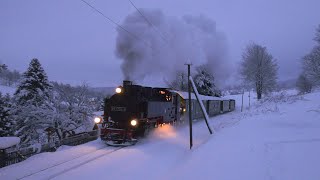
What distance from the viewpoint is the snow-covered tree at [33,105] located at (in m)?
26.4

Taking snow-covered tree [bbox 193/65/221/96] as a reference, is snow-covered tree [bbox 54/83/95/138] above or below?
below

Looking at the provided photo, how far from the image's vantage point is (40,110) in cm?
2658

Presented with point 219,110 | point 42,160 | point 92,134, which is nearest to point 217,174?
point 42,160

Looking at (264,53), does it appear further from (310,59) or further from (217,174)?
(217,174)

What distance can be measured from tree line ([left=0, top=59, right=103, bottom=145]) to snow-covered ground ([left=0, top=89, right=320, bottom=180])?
48.8 feet

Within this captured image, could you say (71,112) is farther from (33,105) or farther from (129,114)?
(129,114)

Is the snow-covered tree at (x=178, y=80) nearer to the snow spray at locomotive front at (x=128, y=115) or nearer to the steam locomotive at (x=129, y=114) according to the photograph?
the steam locomotive at (x=129, y=114)

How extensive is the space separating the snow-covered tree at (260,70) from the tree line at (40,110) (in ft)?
89.2

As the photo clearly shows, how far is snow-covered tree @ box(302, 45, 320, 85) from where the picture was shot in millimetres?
38125

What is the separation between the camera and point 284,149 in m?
8.25

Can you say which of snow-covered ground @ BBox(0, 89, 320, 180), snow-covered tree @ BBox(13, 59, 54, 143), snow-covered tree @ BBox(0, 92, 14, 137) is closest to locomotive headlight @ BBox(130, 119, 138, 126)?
snow-covered ground @ BBox(0, 89, 320, 180)

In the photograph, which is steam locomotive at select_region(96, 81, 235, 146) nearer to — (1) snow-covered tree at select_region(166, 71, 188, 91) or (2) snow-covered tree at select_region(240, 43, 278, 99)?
(1) snow-covered tree at select_region(166, 71, 188, 91)

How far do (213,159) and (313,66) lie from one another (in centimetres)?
3617

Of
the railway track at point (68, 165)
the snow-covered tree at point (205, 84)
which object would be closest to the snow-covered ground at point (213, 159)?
the railway track at point (68, 165)
